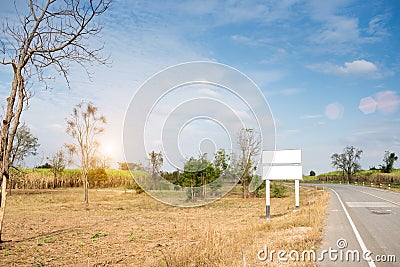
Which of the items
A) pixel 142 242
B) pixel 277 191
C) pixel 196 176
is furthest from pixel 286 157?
pixel 277 191

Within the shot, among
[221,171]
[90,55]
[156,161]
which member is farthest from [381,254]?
[221,171]

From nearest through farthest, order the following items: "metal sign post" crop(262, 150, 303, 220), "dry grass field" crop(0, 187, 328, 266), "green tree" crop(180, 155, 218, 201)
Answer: "dry grass field" crop(0, 187, 328, 266)
"metal sign post" crop(262, 150, 303, 220)
"green tree" crop(180, 155, 218, 201)

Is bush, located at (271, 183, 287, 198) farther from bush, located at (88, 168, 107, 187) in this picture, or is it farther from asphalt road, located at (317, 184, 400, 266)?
asphalt road, located at (317, 184, 400, 266)

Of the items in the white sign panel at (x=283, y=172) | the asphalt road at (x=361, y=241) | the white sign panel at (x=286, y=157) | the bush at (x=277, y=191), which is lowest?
the bush at (x=277, y=191)

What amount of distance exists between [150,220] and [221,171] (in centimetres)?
1681

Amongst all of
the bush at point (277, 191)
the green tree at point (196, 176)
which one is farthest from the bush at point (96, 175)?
the bush at point (277, 191)

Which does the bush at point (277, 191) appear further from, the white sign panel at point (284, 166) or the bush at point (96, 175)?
the bush at point (96, 175)

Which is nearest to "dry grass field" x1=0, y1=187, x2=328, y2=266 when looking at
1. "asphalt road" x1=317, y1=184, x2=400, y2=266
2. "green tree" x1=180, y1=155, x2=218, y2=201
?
"asphalt road" x1=317, y1=184, x2=400, y2=266

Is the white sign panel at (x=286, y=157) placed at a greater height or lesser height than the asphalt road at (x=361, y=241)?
greater

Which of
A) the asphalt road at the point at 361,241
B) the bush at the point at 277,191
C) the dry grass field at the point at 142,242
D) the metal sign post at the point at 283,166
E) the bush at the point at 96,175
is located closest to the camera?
the asphalt road at the point at 361,241

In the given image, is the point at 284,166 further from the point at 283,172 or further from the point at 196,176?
the point at 196,176

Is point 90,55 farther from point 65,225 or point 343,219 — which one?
point 343,219

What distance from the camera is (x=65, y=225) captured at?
16.1 metres

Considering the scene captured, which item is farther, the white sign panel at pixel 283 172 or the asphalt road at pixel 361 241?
the white sign panel at pixel 283 172
